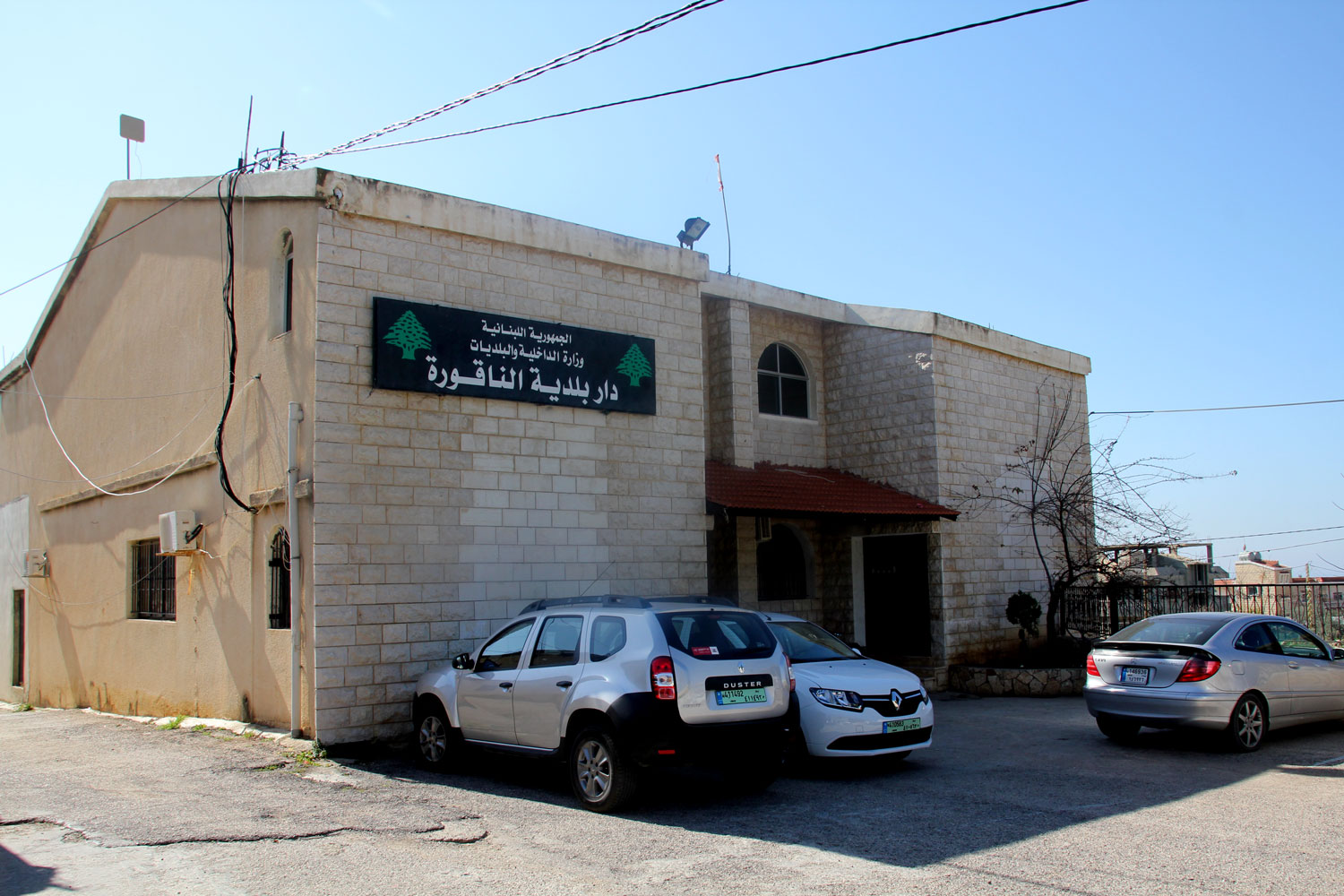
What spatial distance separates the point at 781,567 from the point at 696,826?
10.3 m

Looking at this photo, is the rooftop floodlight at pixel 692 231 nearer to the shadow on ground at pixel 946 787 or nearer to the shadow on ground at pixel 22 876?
the shadow on ground at pixel 946 787

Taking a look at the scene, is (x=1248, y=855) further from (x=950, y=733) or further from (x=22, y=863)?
(x=22, y=863)

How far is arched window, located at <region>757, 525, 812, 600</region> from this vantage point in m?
17.1

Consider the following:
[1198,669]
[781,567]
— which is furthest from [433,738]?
[781,567]

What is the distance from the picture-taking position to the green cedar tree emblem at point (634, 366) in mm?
13195

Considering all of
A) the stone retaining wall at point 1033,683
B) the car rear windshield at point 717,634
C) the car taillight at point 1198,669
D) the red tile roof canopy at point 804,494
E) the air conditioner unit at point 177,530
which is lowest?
the stone retaining wall at point 1033,683

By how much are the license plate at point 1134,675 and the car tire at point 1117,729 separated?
44cm

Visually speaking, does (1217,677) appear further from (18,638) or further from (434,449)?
(18,638)

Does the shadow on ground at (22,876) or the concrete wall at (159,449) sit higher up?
the concrete wall at (159,449)

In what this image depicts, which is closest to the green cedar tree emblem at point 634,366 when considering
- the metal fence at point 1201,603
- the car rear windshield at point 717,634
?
the car rear windshield at point 717,634

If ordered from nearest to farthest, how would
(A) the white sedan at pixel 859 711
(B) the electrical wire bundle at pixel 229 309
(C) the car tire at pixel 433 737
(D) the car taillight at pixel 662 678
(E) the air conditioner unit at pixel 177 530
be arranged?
(D) the car taillight at pixel 662 678, (A) the white sedan at pixel 859 711, (C) the car tire at pixel 433 737, (B) the electrical wire bundle at pixel 229 309, (E) the air conditioner unit at pixel 177 530

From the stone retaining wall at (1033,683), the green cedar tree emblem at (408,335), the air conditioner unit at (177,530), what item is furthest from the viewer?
the stone retaining wall at (1033,683)

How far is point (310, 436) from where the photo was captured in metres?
10.7

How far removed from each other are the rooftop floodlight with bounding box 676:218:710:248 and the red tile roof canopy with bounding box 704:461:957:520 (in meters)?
3.46
